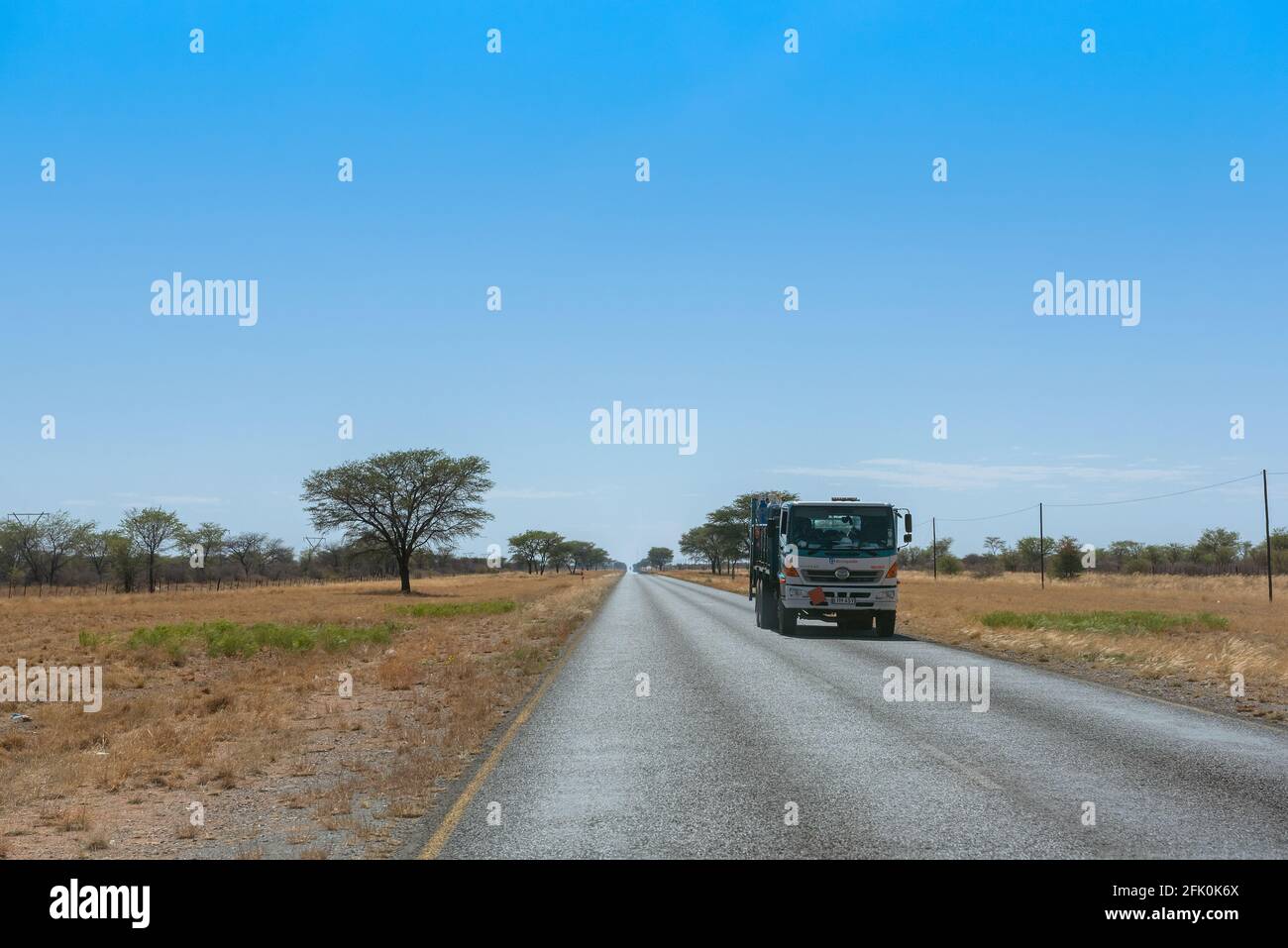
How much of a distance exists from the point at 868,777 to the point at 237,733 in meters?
7.87

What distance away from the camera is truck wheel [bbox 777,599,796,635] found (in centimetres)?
2384

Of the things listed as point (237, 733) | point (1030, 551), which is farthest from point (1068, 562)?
point (237, 733)

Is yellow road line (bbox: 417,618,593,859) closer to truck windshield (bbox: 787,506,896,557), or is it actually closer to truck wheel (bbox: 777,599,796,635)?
truck windshield (bbox: 787,506,896,557)

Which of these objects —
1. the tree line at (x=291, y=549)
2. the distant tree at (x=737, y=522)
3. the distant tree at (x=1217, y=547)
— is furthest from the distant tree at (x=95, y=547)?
the distant tree at (x=1217, y=547)

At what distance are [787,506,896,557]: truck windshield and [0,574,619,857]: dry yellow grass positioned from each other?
631 centimetres

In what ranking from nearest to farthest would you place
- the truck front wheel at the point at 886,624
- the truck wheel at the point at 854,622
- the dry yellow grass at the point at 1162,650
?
the dry yellow grass at the point at 1162,650, the truck front wheel at the point at 886,624, the truck wheel at the point at 854,622

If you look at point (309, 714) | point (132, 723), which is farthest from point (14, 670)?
point (309, 714)

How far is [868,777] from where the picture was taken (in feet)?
26.8

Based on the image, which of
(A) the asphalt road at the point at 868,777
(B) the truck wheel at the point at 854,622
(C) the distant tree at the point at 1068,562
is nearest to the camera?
(A) the asphalt road at the point at 868,777

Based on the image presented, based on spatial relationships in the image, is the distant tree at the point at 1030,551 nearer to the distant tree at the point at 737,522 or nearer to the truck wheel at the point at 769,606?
the distant tree at the point at 737,522

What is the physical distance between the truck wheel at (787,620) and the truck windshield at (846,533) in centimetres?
197

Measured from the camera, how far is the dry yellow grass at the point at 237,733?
25.3 ft

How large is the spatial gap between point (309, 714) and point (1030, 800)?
9.60 metres
